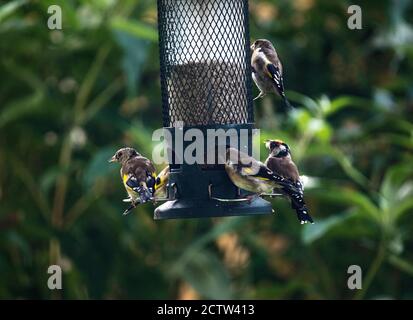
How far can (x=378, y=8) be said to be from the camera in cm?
868

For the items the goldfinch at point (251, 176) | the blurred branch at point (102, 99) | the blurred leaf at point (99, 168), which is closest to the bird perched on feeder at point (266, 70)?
the goldfinch at point (251, 176)

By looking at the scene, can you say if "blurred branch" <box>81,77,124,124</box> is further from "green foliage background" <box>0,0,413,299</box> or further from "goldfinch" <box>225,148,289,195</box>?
"goldfinch" <box>225,148,289,195</box>

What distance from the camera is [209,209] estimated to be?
5.11 meters

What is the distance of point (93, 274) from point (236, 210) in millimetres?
2436

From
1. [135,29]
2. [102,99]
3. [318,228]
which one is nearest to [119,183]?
[102,99]

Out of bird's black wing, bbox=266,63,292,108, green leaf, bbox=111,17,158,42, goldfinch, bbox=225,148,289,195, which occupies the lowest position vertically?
goldfinch, bbox=225,148,289,195

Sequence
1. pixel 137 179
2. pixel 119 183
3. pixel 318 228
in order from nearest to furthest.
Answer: pixel 137 179
pixel 318 228
pixel 119 183

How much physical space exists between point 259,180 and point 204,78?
30.0 inches

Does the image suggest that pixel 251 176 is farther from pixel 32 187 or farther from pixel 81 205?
pixel 32 187

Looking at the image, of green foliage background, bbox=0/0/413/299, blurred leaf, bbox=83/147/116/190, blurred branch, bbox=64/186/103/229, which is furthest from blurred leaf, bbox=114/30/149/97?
blurred branch, bbox=64/186/103/229

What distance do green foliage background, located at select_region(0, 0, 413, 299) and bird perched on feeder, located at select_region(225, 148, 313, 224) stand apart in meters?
1.12

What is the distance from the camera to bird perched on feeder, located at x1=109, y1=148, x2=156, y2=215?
512 cm

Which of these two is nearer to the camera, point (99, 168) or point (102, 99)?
point (99, 168)

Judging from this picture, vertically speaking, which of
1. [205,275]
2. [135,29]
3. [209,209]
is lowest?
[205,275]
